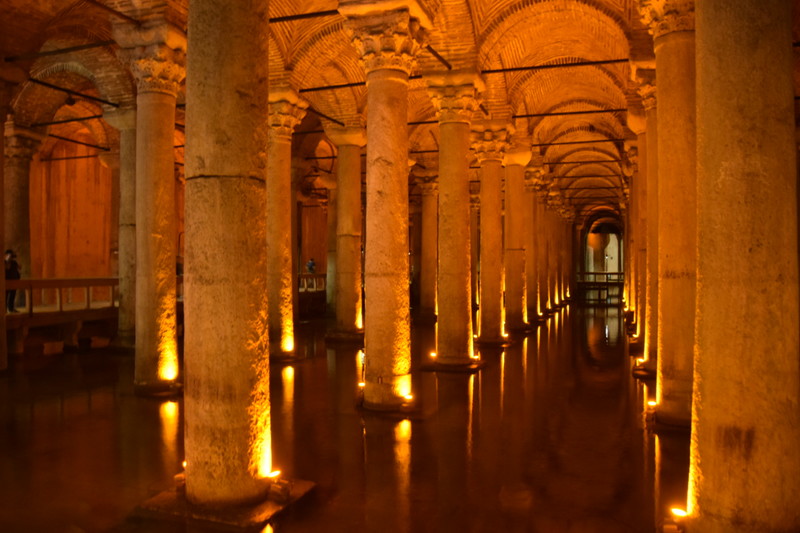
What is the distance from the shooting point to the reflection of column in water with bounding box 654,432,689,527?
477cm

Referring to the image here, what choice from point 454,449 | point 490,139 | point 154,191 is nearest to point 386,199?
point 454,449

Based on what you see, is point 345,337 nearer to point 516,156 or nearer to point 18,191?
point 516,156

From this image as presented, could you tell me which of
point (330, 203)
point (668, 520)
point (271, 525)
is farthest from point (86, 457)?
Result: point (330, 203)

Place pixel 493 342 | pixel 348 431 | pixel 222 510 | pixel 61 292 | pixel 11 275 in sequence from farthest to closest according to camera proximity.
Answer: pixel 493 342, pixel 61 292, pixel 11 275, pixel 348 431, pixel 222 510

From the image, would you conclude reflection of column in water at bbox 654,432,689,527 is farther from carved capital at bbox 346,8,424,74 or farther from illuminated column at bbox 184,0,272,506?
carved capital at bbox 346,8,424,74

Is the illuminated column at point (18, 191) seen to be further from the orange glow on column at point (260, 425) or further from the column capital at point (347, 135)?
the orange glow on column at point (260, 425)

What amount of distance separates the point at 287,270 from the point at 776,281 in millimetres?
9231

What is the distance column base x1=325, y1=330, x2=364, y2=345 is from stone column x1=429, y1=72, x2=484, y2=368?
428 centimetres

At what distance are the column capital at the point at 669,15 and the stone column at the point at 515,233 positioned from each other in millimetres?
9034

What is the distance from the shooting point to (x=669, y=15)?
6688 mm

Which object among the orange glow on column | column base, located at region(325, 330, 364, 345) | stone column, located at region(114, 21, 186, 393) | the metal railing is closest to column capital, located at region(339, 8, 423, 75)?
stone column, located at region(114, 21, 186, 393)

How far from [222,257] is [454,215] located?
6.22 metres

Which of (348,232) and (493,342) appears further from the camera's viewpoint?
(348,232)

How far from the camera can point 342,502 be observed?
15.8 feet
